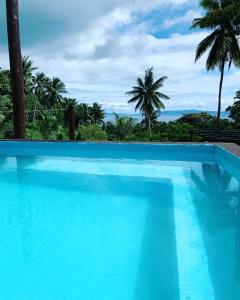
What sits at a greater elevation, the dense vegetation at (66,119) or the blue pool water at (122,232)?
the dense vegetation at (66,119)

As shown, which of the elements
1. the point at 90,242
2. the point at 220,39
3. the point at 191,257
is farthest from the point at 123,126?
the point at 191,257

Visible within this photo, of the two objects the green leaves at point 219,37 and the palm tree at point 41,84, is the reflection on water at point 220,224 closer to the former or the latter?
the green leaves at point 219,37

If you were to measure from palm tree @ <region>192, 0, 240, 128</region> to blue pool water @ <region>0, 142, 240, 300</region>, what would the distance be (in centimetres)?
1543

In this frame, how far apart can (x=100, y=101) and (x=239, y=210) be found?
157 ft

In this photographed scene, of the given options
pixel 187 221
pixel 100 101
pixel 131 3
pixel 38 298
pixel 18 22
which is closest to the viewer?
pixel 38 298

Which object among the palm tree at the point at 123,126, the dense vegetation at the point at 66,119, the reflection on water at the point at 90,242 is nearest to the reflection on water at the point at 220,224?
the reflection on water at the point at 90,242

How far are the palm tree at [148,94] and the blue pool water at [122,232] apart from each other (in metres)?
32.0

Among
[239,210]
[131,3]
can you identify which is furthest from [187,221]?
[131,3]

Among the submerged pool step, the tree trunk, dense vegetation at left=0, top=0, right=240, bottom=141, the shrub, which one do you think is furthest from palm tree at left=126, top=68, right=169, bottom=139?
the submerged pool step

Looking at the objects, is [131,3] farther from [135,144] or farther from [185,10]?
[135,144]

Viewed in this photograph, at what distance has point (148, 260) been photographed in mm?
2492

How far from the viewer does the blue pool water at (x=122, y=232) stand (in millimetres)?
2152

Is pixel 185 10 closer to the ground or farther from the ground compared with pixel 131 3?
farther from the ground

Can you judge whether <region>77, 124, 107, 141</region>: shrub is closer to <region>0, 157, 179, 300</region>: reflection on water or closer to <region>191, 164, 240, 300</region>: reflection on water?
<region>191, 164, 240, 300</region>: reflection on water
